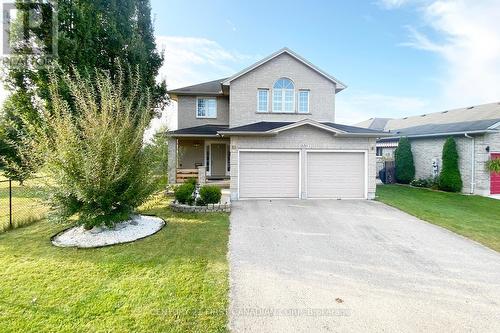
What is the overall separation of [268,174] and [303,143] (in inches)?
94.9

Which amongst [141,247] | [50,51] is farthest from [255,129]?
[50,51]

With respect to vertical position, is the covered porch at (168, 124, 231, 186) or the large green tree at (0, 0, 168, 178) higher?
the large green tree at (0, 0, 168, 178)

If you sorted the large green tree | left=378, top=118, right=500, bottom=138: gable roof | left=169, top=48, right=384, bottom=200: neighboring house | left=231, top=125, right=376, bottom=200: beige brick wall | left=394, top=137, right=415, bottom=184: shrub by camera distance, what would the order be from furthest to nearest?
left=394, top=137, right=415, bottom=184: shrub < left=378, top=118, right=500, bottom=138: gable roof < left=169, top=48, right=384, bottom=200: neighboring house < left=231, top=125, right=376, bottom=200: beige brick wall < the large green tree

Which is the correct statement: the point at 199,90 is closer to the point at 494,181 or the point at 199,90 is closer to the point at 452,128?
the point at 452,128

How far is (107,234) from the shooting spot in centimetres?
682

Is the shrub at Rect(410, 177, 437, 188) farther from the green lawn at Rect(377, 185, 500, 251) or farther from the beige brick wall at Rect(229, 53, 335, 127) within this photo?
the beige brick wall at Rect(229, 53, 335, 127)

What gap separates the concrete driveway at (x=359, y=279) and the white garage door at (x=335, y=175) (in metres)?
4.10

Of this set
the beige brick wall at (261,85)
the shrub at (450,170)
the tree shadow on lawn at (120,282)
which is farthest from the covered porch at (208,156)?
the shrub at (450,170)

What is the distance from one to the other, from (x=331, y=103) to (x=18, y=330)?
1582 centimetres

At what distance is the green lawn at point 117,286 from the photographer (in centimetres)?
328

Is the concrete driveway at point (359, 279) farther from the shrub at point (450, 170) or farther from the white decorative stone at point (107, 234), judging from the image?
the shrub at point (450, 170)

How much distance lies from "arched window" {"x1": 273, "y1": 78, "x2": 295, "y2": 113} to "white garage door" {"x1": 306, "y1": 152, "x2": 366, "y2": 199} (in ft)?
13.3

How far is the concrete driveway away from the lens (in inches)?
134

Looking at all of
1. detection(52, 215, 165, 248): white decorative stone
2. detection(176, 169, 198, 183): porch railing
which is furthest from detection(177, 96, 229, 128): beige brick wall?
detection(52, 215, 165, 248): white decorative stone
